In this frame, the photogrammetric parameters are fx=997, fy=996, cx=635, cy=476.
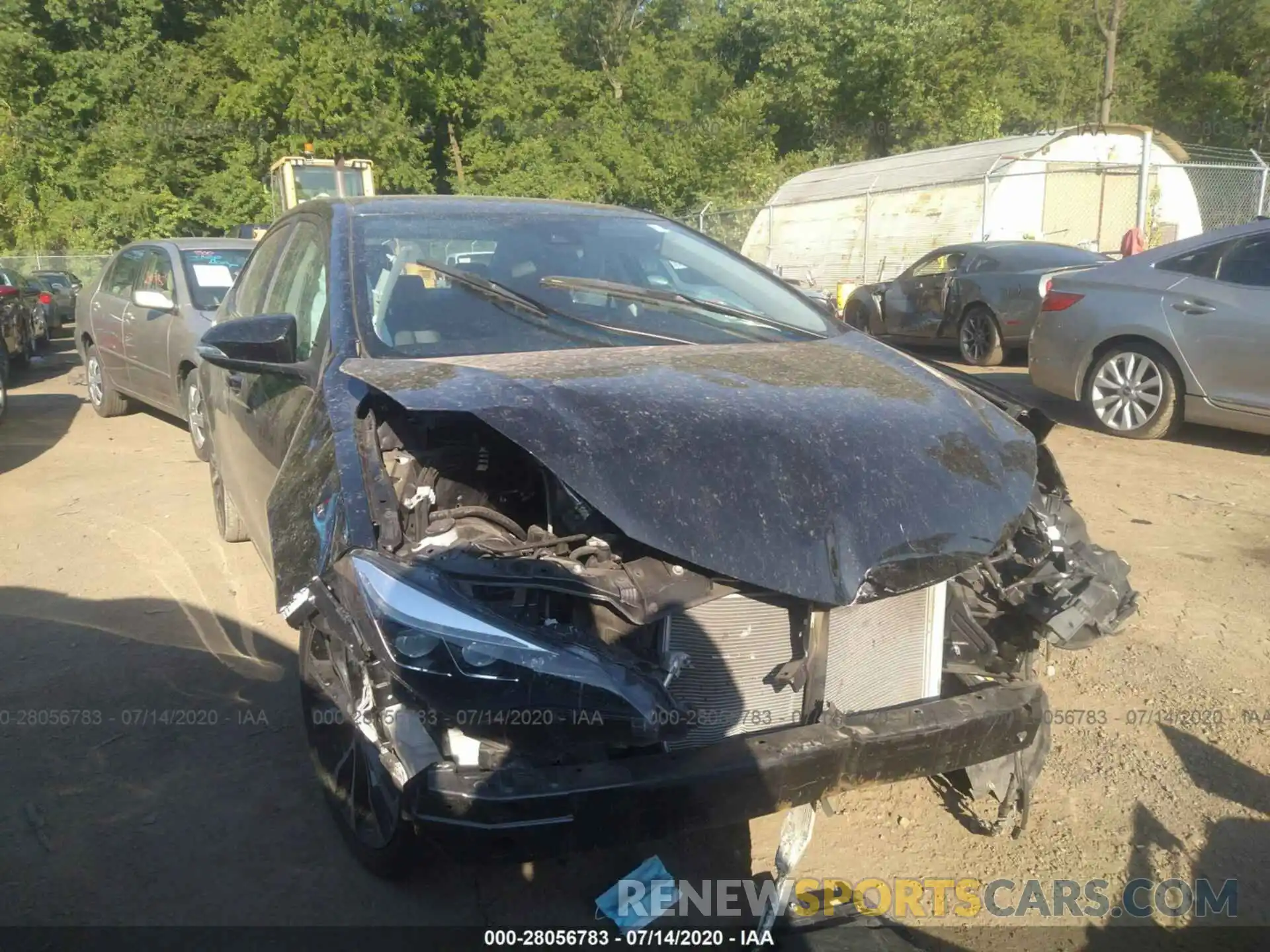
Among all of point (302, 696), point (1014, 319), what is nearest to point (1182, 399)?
point (1014, 319)

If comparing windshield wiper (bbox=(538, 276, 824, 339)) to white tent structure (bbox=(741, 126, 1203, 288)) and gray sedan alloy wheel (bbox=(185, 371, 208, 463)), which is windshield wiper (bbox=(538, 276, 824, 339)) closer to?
gray sedan alloy wheel (bbox=(185, 371, 208, 463))

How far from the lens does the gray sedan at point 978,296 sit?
10305 millimetres

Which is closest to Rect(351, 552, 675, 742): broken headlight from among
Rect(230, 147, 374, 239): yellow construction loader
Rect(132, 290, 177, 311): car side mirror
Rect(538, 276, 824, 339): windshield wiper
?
Rect(538, 276, 824, 339): windshield wiper

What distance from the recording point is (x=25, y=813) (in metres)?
3.00

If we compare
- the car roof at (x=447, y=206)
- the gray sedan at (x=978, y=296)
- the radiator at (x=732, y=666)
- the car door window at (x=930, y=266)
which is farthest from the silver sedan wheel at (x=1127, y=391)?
the radiator at (x=732, y=666)

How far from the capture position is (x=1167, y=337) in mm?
6535

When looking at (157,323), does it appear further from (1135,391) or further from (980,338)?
(980,338)

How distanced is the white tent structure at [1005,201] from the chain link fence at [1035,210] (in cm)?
2

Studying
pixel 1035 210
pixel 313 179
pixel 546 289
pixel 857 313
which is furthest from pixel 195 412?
pixel 1035 210

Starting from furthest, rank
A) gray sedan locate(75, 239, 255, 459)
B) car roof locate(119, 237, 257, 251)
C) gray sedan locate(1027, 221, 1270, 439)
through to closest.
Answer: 1. car roof locate(119, 237, 257, 251)
2. gray sedan locate(75, 239, 255, 459)
3. gray sedan locate(1027, 221, 1270, 439)

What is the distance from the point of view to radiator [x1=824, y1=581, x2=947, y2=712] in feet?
7.95

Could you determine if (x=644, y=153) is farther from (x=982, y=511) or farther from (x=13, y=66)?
(x=982, y=511)

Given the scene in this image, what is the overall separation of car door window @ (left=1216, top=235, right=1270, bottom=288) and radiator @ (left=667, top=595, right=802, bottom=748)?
17.7 feet

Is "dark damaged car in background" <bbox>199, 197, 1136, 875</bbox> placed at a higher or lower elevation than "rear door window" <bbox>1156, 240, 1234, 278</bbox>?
lower
